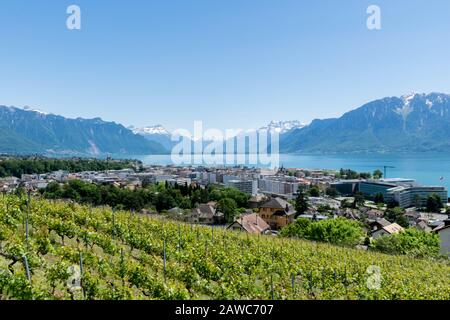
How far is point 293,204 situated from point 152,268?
198ft

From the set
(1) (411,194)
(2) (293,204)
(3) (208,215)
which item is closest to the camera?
(3) (208,215)

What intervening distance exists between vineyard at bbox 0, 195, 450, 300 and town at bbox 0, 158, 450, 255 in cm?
1710

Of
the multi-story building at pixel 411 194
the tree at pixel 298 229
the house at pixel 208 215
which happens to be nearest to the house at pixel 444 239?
the tree at pixel 298 229

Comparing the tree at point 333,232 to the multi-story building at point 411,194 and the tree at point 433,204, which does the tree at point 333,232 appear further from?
the multi-story building at point 411,194

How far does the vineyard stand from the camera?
724 centimetres

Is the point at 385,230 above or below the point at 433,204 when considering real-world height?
above

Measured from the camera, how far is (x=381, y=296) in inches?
380

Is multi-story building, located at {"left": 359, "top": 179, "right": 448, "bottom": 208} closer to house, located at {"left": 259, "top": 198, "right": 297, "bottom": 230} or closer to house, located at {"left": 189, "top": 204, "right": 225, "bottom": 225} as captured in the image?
house, located at {"left": 259, "top": 198, "right": 297, "bottom": 230}

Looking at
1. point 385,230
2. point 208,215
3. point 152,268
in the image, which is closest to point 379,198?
point 385,230

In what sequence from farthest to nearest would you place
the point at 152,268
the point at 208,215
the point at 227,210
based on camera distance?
the point at 227,210 → the point at 208,215 → the point at 152,268

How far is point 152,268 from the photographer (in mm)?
9883

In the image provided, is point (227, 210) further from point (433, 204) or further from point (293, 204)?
point (433, 204)

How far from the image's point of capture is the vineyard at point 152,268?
7242 mm
